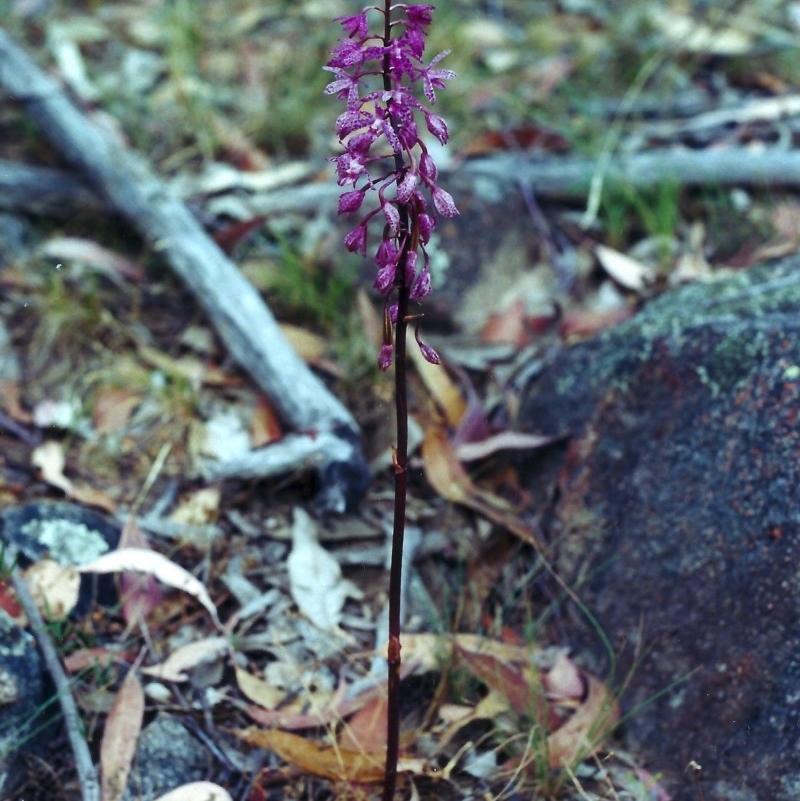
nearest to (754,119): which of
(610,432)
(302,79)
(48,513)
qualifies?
(302,79)

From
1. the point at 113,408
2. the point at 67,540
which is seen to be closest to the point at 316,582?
the point at 67,540

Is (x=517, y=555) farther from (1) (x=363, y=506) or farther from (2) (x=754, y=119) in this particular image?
(2) (x=754, y=119)

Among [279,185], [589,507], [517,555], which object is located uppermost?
[279,185]

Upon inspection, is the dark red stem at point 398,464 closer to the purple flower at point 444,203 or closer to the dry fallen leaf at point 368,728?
the purple flower at point 444,203

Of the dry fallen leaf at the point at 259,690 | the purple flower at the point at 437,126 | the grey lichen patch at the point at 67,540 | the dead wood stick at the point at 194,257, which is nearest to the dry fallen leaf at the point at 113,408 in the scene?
the dead wood stick at the point at 194,257

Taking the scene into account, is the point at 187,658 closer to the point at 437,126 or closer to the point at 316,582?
the point at 316,582

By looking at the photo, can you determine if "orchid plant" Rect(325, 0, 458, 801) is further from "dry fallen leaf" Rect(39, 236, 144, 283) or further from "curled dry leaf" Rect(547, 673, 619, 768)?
"dry fallen leaf" Rect(39, 236, 144, 283)

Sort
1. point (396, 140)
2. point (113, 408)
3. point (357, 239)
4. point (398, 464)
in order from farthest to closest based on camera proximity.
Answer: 1. point (113, 408)
2. point (398, 464)
3. point (357, 239)
4. point (396, 140)
